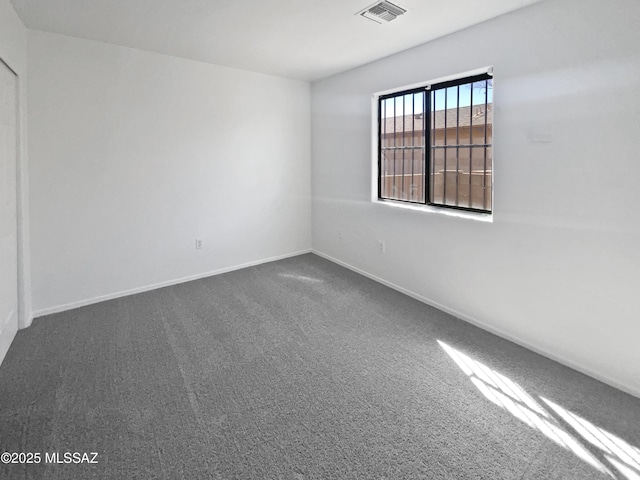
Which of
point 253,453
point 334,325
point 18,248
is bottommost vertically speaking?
point 253,453

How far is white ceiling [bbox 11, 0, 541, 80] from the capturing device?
8.59 ft

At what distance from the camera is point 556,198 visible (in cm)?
249

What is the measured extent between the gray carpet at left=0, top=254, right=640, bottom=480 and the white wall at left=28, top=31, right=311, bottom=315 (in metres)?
0.75

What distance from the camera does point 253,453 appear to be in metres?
1.75

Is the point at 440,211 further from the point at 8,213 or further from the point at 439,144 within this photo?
the point at 8,213

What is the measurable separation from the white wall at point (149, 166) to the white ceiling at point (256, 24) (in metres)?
0.34

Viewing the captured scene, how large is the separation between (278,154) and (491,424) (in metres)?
4.01

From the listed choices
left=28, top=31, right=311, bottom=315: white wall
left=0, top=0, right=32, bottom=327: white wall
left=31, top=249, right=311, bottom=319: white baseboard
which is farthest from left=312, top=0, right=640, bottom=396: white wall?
left=0, top=0, right=32, bottom=327: white wall

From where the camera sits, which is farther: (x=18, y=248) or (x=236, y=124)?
(x=236, y=124)

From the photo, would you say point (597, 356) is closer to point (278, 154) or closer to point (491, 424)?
point (491, 424)

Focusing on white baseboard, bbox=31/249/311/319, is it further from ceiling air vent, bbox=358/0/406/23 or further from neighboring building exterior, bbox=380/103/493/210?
ceiling air vent, bbox=358/0/406/23

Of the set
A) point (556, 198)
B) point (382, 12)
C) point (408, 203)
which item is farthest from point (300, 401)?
point (382, 12)

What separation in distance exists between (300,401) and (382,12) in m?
2.80

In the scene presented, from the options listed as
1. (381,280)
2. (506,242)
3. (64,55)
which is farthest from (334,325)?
(64,55)
